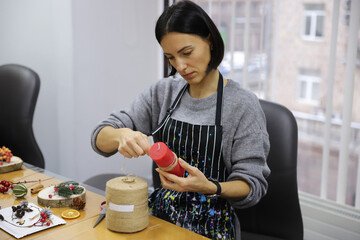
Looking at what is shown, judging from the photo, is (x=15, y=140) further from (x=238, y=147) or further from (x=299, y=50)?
(x=299, y=50)

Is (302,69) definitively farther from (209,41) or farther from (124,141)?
(124,141)

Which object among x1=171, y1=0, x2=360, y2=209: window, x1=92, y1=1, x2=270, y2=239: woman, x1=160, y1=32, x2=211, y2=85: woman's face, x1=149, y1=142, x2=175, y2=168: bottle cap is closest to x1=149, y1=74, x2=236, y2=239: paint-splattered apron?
x1=92, y1=1, x2=270, y2=239: woman

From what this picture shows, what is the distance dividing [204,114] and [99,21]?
1.46 meters

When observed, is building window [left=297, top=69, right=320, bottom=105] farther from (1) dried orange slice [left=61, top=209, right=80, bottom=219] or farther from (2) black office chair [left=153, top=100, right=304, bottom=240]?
(1) dried orange slice [left=61, top=209, right=80, bottom=219]

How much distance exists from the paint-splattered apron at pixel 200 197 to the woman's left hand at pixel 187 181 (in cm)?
17

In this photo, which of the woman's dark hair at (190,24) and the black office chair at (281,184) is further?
the black office chair at (281,184)

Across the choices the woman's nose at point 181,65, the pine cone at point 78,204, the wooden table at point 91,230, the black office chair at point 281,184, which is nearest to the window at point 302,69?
the black office chair at point 281,184

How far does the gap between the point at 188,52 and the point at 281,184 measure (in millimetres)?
592

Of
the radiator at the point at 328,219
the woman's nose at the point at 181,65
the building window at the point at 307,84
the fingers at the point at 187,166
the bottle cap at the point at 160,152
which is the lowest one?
the building window at the point at 307,84

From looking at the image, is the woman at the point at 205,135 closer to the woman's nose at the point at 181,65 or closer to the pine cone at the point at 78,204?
the woman's nose at the point at 181,65

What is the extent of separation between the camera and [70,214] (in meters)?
1.16

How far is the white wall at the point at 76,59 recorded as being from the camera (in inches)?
98.8

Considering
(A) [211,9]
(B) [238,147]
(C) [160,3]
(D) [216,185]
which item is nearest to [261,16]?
(A) [211,9]

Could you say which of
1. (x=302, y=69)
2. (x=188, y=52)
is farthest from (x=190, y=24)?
(x=302, y=69)
